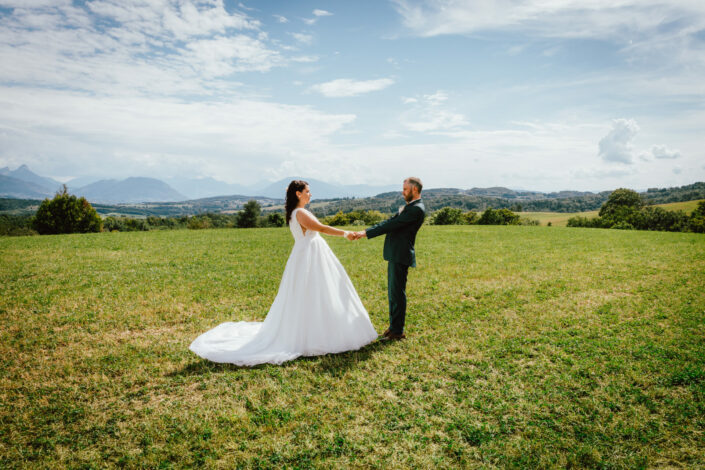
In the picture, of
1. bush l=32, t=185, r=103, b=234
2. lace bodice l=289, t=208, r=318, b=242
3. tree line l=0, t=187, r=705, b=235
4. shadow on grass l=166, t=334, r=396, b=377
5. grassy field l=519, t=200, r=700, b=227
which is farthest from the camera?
grassy field l=519, t=200, r=700, b=227

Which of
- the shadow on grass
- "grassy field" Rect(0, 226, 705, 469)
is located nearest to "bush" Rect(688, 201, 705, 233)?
"grassy field" Rect(0, 226, 705, 469)

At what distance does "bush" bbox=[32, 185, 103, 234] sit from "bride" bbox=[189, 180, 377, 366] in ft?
159

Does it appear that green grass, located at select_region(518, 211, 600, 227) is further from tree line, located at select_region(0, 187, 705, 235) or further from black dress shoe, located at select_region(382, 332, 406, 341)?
black dress shoe, located at select_region(382, 332, 406, 341)

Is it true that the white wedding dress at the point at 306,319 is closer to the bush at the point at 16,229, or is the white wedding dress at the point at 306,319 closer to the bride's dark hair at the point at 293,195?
the bride's dark hair at the point at 293,195

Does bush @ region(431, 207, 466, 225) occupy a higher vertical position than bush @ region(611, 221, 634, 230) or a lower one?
higher

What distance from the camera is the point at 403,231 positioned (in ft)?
25.3

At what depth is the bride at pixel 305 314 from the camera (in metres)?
7.16

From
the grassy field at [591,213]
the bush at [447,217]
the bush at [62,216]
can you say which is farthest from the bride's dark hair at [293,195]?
the grassy field at [591,213]

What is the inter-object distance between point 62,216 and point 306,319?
166 feet

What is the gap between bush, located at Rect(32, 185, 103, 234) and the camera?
138ft

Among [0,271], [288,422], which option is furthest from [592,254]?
[0,271]

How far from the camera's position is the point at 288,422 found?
199 inches

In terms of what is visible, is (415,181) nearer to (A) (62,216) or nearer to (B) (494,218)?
(A) (62,216)

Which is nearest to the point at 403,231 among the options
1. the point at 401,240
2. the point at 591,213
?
the point at 401,240
